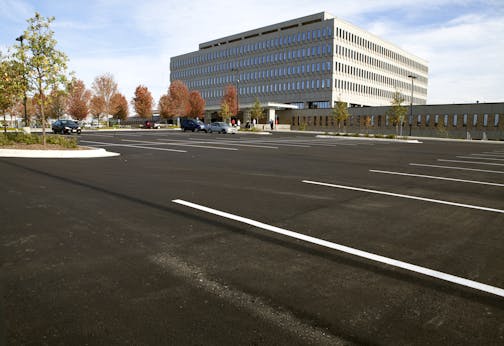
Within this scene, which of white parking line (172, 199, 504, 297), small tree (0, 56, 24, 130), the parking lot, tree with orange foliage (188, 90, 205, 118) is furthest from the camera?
tree with orange foliage (188, 90, 205, 118)

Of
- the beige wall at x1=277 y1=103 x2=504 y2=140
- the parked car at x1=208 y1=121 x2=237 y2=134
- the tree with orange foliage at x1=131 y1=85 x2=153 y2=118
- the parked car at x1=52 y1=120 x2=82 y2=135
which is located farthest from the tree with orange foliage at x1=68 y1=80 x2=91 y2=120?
the beige wall at x1=277 y1=103 x2=504 y2=140

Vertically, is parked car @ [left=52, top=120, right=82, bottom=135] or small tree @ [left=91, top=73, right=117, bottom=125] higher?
small tree @ [left=91, top=73, right=117, bottom=125]

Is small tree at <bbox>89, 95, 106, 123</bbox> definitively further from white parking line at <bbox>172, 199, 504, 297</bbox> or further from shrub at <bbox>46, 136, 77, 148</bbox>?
white parking line at <bbox>172, 199, 504, 297</bbox>

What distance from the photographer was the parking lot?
2621mm

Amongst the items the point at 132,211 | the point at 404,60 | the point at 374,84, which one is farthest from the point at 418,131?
the point at 132,211

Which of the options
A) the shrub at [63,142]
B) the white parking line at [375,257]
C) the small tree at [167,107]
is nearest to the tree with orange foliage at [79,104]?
the small tree at [167,107]

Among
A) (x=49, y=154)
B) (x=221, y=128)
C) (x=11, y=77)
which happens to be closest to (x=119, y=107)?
(x=221, y=128)

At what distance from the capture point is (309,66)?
82938 mm

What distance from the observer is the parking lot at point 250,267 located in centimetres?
262

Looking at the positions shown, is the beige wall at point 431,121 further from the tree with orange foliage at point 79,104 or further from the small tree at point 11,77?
the small tree at point 11,77

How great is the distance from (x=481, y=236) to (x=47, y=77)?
57.2 feet

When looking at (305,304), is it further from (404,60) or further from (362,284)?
(404,60)

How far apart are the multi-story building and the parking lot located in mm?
69319

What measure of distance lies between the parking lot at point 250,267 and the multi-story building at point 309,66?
69.3 metres
